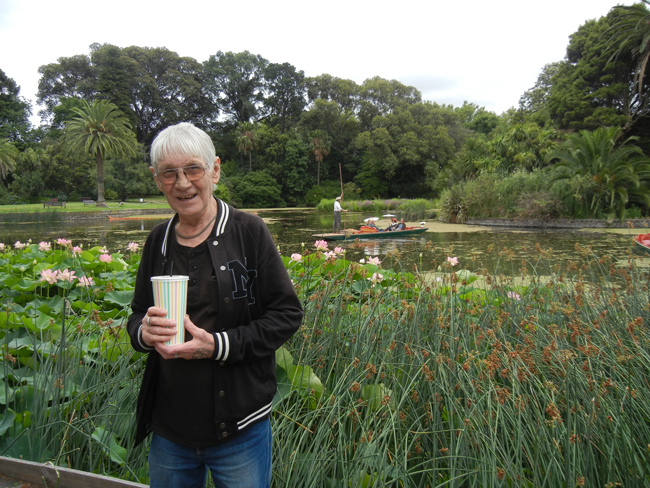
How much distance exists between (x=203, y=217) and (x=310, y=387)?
852 millimetres

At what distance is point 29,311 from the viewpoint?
2.37m

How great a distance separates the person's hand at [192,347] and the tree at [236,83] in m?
43.4

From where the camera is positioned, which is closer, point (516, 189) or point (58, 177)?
point (516, 189)

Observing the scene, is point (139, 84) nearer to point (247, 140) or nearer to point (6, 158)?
point (247, 140)

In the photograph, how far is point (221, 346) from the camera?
3.33 feet

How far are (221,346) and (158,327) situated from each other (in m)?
0.15

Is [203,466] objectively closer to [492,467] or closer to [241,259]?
[241,259]

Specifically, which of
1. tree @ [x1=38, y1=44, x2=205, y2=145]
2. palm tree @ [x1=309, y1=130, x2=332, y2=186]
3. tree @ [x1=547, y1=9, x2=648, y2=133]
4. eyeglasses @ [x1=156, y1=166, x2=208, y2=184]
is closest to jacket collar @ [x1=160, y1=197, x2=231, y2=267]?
eyeglasses @ [x1=156, y1=166, x2=208, y2=184]

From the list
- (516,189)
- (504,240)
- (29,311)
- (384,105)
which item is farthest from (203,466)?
(384,105)

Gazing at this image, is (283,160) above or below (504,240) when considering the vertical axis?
above

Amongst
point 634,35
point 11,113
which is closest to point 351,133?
point 634,35

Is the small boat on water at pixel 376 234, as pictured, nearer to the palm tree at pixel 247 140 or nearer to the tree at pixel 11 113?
the palm tree at pixel 247 140

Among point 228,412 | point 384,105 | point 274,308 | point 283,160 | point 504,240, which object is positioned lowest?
point 504,240

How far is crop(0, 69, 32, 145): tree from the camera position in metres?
33.2
